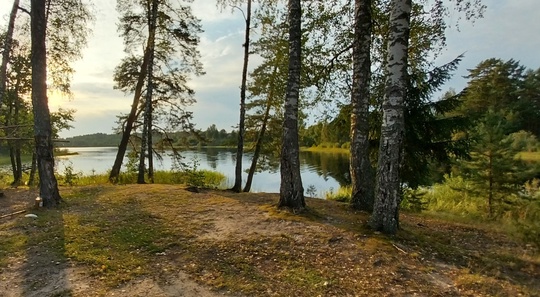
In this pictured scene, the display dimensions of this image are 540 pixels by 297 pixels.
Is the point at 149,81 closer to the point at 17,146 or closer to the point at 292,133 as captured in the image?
the point at 17,146

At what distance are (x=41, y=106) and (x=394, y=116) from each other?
23.1 ft

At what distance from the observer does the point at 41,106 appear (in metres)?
6.70

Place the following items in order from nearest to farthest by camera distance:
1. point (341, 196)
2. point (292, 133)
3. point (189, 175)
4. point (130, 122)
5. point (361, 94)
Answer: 1. point (292, 133)
2. point (361, 94)
3. point (341, 196)
4. point (189, 175)
5. point (130, 122)

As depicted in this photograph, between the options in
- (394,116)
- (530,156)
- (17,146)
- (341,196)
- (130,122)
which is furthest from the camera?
(530,156)

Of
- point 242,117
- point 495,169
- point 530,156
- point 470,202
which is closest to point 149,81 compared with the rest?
point 242,117

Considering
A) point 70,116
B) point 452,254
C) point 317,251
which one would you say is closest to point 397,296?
point 317,251

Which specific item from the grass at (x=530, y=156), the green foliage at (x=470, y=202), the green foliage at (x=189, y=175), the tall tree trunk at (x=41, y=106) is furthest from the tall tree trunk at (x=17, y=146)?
the grass at (x=530, y=156)

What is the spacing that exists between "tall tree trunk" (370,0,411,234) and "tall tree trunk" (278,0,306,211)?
1.66 meters

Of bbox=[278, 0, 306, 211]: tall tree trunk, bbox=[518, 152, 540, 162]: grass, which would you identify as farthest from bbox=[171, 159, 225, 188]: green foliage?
bbox=[518, 152, 540, 162]: grass

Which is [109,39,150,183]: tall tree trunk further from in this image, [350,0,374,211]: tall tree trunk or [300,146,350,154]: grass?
[300,146,350,154]: grass

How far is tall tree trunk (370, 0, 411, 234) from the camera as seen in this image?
469cm

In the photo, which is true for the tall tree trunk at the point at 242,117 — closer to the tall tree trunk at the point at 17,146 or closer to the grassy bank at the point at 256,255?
the grassy bank at the point at 256,255

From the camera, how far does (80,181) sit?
45.9 feet

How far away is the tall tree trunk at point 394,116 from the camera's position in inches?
185
